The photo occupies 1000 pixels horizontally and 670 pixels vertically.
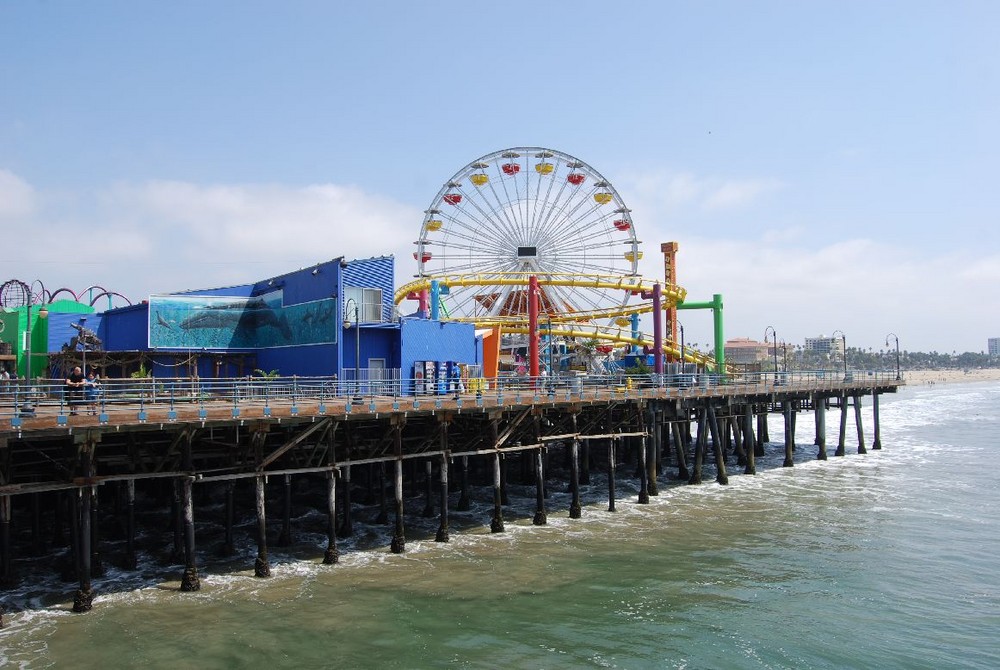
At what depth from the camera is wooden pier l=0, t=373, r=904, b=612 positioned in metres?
21.5

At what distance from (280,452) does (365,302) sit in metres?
15.2

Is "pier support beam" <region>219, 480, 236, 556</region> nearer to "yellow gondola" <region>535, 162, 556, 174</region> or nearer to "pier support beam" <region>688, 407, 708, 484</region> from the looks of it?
"pier support beam" <region>688, 407, 708, 484</region>

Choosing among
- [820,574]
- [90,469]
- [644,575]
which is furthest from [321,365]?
[820,574]

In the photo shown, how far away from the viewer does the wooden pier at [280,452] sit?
21453mm

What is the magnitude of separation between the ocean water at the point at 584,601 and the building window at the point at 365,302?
10.4 metres

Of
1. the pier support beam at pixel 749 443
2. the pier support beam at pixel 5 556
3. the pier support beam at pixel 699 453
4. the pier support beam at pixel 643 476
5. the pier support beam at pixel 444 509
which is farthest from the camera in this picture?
the pier support beam at pixel 749 443

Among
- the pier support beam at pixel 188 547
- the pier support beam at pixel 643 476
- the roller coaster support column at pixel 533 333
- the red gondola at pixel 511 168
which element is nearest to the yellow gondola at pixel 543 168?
the red gondola at pixel 511 168

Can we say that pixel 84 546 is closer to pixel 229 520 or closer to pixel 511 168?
pixel 229 520

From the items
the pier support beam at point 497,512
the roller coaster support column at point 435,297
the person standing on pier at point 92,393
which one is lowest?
the pier support beam at point 497,512

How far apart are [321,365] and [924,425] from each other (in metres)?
72.5

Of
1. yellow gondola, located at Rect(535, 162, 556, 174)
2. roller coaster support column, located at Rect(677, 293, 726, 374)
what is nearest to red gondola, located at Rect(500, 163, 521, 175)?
Answer: yellow gondola, located at Rect(535, 162, 556, 174)

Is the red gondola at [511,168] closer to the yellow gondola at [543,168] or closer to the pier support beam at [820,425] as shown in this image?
the yellow gondola at [543,168]

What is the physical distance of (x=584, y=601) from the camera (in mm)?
21828

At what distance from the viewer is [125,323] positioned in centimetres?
4469
